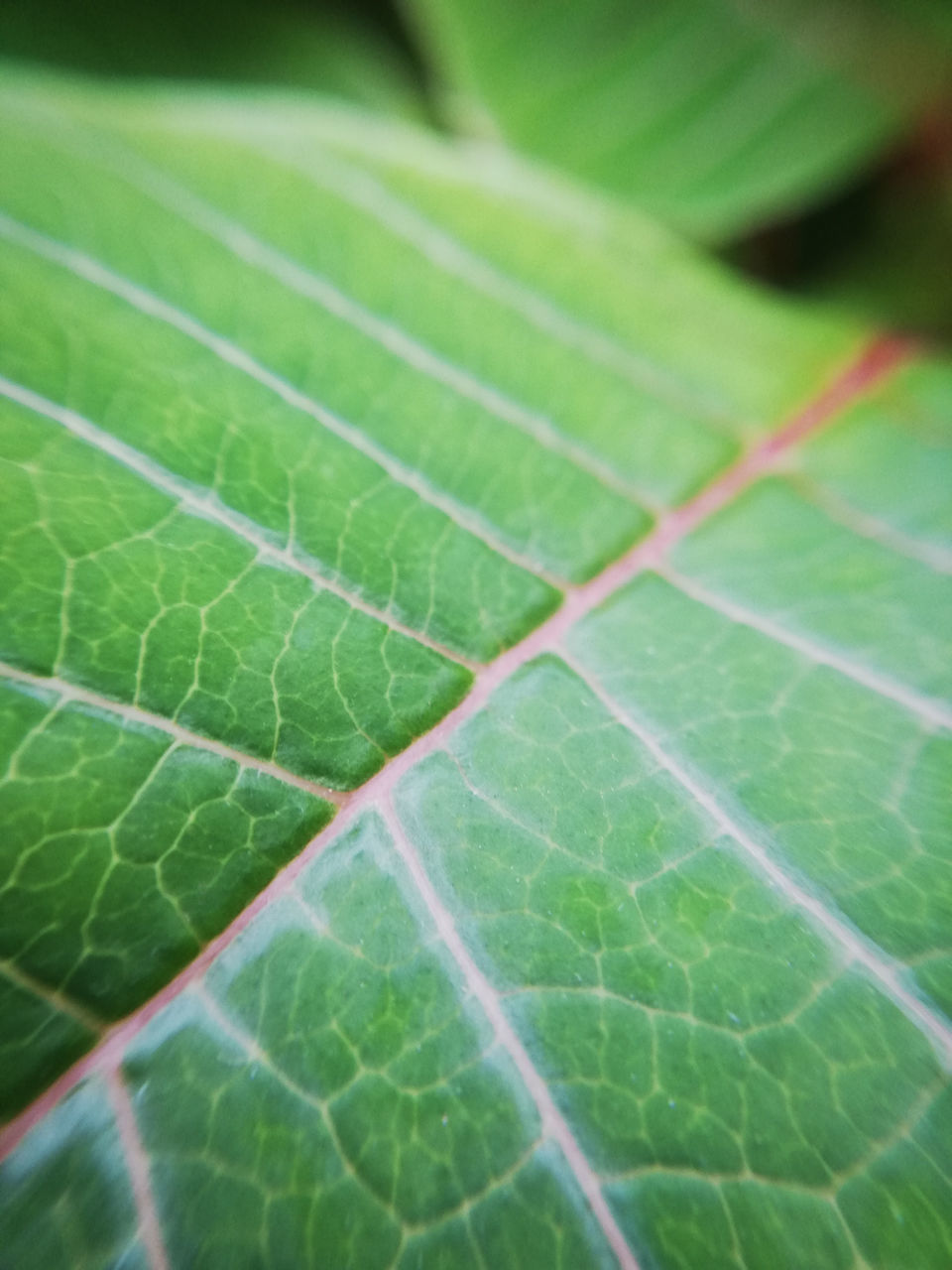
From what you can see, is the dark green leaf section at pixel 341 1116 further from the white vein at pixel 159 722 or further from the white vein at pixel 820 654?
the white vein at pixel 820 654

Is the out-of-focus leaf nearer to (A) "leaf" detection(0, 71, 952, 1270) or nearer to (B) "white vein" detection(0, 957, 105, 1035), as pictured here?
(A) "leaf" detection(0, 71, 952, 1270)

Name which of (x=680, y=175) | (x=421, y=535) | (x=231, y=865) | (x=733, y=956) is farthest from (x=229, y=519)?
(x=680, y=175)

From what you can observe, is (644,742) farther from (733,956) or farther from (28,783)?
(28,783)

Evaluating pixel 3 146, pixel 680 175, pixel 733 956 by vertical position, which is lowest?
pixel 733 956

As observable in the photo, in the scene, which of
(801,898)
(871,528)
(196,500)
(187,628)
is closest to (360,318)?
(196,500)

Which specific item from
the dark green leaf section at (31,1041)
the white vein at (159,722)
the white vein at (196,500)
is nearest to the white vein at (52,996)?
the dark green leaf section at (31,1041)

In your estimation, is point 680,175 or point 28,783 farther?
point 680,175

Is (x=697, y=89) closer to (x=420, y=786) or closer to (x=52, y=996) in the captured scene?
(x=420, y=786)
